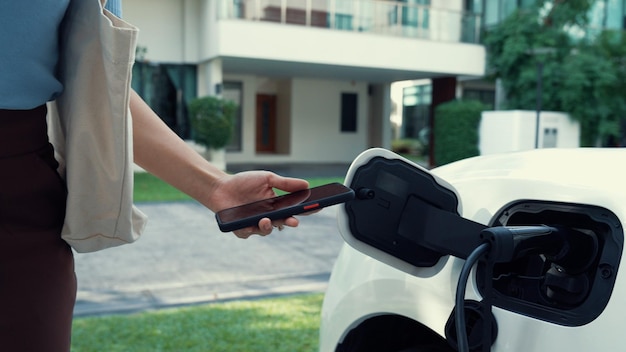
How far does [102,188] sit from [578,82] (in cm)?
1783

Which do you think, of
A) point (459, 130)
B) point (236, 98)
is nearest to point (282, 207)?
point (459, 130)

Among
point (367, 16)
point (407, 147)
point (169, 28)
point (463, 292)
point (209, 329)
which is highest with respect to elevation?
point (367, 16)

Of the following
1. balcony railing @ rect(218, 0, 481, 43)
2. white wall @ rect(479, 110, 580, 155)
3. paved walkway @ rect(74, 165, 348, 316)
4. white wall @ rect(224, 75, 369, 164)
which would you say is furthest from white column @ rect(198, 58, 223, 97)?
paved walkway @ rect(74, 165, 348, 316)

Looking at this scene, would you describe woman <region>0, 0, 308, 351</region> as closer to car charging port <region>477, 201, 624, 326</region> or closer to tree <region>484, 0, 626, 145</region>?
car charging port <region>477, 201, 624, 326</region>

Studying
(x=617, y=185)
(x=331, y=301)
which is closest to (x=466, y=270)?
(x=617, y=185)

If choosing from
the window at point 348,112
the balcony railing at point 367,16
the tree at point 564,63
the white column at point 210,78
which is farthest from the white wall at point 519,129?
the white column at point 210,78

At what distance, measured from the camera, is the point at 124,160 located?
116cm

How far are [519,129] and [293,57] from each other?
659 centimetres

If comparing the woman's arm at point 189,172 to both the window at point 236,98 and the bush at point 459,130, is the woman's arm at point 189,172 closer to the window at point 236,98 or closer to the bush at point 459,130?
the bush at point 459,130

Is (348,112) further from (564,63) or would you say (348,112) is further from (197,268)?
(197,268)

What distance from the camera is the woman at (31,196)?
1041 mm

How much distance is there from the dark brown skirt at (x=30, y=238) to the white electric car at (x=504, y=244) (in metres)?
0.59

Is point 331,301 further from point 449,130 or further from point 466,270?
point 449,130

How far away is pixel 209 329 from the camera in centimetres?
392
